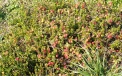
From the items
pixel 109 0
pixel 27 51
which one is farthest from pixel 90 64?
pixel 109 0

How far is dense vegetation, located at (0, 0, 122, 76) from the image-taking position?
586 centimetres

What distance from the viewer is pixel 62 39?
6297mm

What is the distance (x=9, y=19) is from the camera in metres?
7.32

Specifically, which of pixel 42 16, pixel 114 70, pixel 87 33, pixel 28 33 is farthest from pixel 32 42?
pixel 114 70

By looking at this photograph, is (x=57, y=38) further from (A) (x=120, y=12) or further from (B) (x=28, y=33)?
(A) (x=120, y=12)

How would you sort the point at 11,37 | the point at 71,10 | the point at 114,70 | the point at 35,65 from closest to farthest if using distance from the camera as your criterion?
1. the point at 114,70
2. the point at 35,65
3. the point at 11,37
4. the point at 71,10

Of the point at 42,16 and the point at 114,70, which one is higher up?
the point at 42,16

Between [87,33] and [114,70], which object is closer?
[114,70]

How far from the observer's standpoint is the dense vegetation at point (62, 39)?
5859 millimetres

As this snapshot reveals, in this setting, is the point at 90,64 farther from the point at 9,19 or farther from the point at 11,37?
the point at 9,19

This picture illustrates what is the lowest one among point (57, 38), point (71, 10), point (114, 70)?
point (114, 70)

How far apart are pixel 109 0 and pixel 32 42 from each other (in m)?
2.32

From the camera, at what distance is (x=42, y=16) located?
6910mm

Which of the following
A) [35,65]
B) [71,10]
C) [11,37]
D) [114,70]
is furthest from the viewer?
[71,10]
